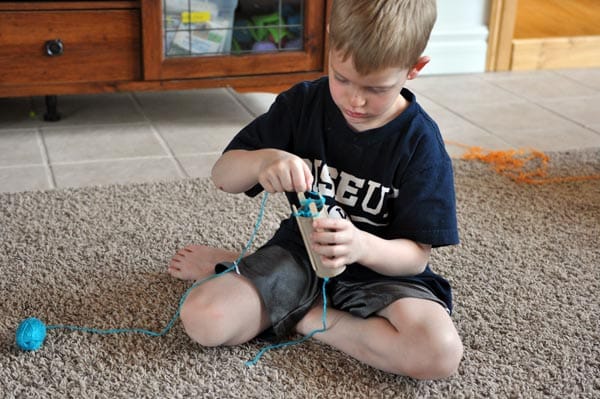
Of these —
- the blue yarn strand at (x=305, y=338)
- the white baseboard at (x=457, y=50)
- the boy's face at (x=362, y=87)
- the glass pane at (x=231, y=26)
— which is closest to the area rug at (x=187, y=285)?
the blue yarn strand at (x=305, y=338)

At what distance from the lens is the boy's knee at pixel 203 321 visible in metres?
1.04

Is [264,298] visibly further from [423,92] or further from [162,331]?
[423,92]

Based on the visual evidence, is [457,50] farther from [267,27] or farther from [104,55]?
[104,55]

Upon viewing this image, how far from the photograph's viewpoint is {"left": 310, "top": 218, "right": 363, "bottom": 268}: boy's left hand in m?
0.95

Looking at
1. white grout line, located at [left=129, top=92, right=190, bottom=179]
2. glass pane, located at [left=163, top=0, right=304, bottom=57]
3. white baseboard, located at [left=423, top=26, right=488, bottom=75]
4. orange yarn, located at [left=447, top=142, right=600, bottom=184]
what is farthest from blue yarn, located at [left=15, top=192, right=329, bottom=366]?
white baseboard, located at [left=423, top=26, right=488, bottom=75]

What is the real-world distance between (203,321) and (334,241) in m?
0.21

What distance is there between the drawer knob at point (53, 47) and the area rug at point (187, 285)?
15.4 inches

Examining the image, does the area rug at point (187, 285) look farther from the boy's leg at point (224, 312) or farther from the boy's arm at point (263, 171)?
the boy's arm at point (263, 171)

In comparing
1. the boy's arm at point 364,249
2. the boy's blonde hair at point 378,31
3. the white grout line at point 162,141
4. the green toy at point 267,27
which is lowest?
the white grout line at point 162,141

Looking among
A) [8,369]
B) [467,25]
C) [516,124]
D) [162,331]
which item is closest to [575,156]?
[516,124]

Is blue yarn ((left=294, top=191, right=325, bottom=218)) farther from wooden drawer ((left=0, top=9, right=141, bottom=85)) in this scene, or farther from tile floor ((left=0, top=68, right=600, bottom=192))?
wooden drawer ((left=0, top=9, right=141, bottom=85))

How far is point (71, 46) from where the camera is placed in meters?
1.79

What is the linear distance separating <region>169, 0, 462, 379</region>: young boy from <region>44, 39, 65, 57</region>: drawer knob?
2.64 ft

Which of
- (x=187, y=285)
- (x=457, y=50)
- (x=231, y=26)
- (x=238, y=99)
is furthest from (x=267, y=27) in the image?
(x=187, y=285)
